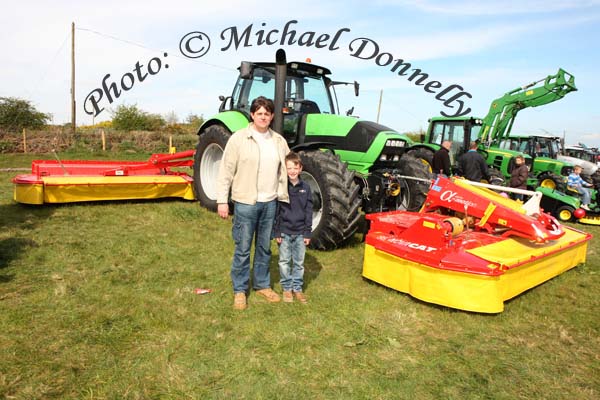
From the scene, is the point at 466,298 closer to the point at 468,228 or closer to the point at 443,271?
the point at 443,271

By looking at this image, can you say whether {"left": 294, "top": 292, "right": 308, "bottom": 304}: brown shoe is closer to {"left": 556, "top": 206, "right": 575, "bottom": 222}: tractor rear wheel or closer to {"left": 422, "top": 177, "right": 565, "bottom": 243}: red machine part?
{"left": 422, "top": 177, "right": 565, "bottom": 243}: red machine part

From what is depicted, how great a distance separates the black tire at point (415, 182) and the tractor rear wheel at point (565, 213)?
171 inches

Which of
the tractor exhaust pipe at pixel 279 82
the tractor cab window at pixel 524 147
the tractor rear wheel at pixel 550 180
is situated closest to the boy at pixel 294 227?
the tractor exhaust pipe at pixel 279 82

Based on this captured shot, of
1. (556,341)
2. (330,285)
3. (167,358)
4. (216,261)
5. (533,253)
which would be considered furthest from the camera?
(216,261)

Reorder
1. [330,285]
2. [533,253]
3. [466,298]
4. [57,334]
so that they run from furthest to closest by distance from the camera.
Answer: [330,285], [533,253], [466,298], [57,334]

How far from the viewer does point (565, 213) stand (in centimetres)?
879

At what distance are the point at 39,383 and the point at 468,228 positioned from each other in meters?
3.89

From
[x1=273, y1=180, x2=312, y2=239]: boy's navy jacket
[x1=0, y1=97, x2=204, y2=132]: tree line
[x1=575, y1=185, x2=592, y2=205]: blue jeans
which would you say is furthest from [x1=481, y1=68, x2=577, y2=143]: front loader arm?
[x1=0, y1=97, x2=204, y2=132]: tree line

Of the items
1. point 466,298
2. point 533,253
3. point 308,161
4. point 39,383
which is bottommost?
point 39,383

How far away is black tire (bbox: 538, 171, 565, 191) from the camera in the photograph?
10.9 metres

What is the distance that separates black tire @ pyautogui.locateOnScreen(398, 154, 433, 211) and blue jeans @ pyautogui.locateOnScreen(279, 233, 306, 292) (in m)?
2.92

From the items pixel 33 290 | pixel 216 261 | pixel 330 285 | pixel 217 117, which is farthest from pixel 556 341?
pixel 217 117

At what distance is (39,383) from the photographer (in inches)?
94.0

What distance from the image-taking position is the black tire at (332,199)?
475 centimetres
